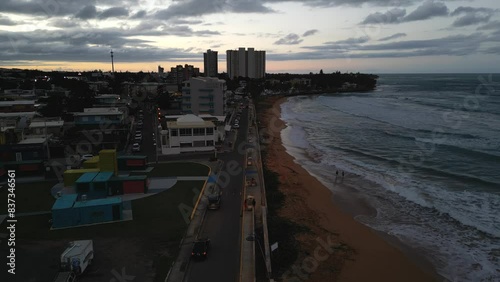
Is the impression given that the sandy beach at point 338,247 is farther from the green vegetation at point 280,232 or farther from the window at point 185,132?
the window at point 185,132

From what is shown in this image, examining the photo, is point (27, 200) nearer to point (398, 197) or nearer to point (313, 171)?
point (313, 171)

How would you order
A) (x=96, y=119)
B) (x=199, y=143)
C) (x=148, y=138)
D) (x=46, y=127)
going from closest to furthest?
(x=199, y=143)
(x=46, y=127)
(x=148, y=138)
(x=96, y=119)

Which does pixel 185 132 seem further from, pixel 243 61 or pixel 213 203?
pixel 243 61

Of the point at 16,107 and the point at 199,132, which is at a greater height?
the point at 16,107

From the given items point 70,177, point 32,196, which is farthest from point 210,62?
point 32,196

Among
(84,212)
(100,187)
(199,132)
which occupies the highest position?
(199,132)

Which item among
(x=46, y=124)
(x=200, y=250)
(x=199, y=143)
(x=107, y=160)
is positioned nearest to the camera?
(x=200, y=250)
